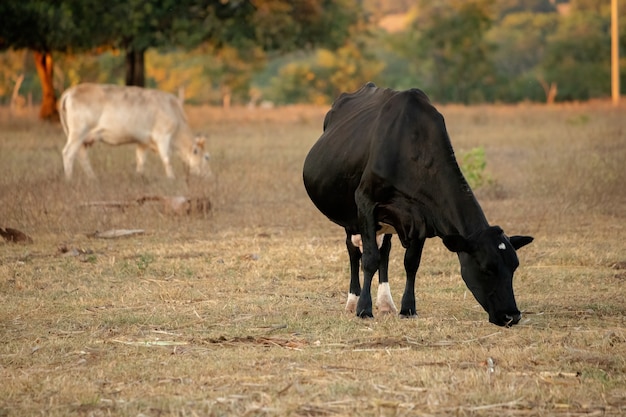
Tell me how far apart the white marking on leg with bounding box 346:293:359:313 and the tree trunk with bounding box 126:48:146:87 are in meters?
24.9

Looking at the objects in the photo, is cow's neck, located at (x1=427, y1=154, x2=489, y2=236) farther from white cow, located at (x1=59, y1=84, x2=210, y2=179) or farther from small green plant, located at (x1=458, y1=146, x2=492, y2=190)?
white cow, located at (x1=59, y1=84, x2=210, y2=179)

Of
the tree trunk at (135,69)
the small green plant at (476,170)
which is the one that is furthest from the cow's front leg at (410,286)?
the tree trunk at (135,69)

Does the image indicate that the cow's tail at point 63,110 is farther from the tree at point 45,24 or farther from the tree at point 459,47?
the tree at point 459,47

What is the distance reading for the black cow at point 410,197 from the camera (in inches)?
299

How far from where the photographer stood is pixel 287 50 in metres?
32.6

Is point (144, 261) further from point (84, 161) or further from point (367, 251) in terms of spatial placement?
point (84, 161)

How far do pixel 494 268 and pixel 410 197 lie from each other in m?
0.78

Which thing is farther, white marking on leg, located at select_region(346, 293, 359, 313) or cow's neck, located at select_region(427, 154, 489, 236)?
white marking on leg, located at select_region(346, 293, 359, 313)

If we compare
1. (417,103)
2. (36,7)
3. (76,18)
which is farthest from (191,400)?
(76,18)

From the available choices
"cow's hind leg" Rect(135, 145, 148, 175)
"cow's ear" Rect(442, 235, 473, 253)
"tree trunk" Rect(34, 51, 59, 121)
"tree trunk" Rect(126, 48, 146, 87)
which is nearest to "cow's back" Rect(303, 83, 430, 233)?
"cow's ear" Rect(442, 235, 473, 253)

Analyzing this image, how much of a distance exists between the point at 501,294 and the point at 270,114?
31.4 meters

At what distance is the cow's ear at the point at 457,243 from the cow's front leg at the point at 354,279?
1241mm

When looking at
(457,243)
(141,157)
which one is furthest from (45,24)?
(457,243)

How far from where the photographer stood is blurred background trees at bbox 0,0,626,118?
29344 mm
